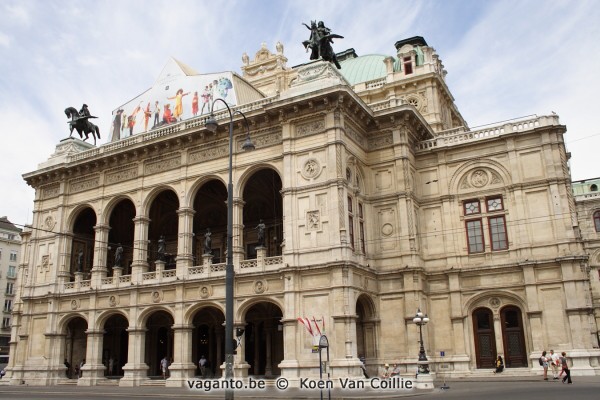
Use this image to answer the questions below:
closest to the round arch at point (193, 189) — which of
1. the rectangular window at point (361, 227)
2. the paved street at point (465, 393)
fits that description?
the rectangular window at point (361, 227)

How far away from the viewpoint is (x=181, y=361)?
32031 mm

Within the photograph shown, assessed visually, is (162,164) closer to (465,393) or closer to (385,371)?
(385,371)

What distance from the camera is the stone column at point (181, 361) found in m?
31.6

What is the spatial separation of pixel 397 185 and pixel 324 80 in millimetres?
7139

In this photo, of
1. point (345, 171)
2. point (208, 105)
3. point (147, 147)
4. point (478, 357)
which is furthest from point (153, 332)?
point (478, 357)

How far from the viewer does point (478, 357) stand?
31562mm

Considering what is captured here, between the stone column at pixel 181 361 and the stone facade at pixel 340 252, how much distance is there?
0.34 feet

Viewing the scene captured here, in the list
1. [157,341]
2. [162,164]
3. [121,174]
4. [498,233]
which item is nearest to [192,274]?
[162,164]

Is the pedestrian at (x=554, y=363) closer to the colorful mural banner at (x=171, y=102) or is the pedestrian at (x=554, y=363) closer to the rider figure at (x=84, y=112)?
the colorful mural banner at (x=171, y=102)

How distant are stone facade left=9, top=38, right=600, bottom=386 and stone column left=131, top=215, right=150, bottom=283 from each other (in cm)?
10

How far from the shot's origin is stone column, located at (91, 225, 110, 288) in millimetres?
36812

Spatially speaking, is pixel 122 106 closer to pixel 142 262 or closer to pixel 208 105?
pixel 208 105

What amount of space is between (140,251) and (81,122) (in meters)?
12.8

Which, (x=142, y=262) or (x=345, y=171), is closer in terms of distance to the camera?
(x=345, y=171)
